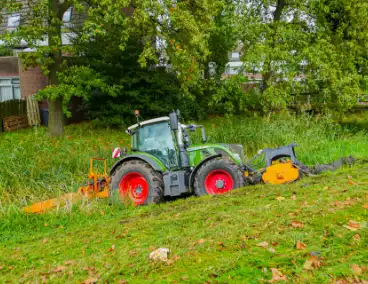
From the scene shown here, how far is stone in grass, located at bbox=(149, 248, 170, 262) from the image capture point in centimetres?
496

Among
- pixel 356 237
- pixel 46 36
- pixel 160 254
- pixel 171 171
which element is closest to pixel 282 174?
pixel 171 171

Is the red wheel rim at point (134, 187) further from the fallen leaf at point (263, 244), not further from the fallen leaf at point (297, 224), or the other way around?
the fallen leaf at point (263, 244)

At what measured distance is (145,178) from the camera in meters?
9.02

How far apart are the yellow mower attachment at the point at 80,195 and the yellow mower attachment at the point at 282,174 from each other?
332 cm

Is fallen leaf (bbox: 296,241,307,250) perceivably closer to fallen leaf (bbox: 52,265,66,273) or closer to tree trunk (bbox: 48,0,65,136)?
fallen leaf (bbox: 52,265,66,273)

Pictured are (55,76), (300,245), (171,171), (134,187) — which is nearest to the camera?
(300,245)

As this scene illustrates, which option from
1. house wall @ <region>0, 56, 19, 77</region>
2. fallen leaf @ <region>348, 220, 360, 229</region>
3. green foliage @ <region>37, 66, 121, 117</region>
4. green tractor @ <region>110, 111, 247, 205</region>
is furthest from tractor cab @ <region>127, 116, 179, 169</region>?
house wall @ <region>0, 56, 19, 77</region>

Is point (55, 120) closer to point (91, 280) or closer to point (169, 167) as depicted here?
point (169, 167)

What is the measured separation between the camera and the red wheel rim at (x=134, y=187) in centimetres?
913

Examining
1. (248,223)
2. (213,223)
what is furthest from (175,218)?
(248,223)

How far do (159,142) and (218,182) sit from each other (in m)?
1.55

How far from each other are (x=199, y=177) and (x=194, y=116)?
42.9 feet

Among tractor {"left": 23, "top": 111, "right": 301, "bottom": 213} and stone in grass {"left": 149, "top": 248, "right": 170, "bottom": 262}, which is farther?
tractor {"left": 23, "top": 111, "right": 301, "bottom": 213}

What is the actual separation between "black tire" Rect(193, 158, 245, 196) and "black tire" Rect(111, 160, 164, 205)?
77 cm
